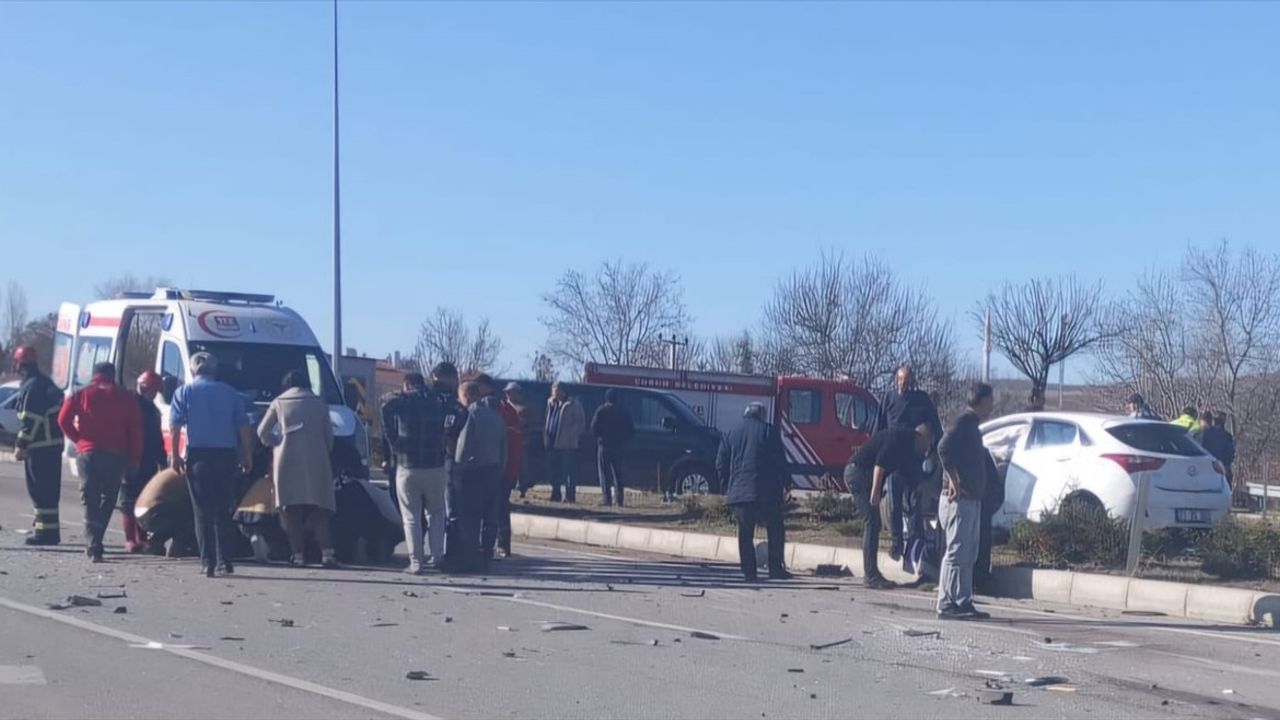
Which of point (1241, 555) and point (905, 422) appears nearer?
point (905, 422)

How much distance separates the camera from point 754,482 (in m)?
13.8

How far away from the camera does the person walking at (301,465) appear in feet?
42.9

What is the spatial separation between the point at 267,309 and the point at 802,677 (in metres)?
10.7

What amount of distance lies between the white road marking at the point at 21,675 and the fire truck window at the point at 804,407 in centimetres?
1976

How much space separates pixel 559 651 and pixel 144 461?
705 cm

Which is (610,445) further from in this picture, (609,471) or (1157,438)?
(1157,438)

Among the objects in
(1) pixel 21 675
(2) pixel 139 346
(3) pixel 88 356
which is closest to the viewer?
(1) pixel 21 675

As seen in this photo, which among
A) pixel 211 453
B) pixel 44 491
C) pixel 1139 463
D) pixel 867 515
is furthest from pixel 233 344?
pixel 1139 463

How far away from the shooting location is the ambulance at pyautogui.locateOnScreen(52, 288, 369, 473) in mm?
16719

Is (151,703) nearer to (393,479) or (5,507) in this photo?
(393,479)

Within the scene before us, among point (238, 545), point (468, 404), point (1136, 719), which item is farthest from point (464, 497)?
point (1136, 719)

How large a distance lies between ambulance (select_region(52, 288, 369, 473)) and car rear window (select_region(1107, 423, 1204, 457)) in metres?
8.14

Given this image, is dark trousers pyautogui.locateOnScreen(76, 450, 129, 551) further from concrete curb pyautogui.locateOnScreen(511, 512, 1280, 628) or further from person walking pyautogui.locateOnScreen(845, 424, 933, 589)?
person walking pyautogui.locateOnScreen(845, 424, 933, 589)

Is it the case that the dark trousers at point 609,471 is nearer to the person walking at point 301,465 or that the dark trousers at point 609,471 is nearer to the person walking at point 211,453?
the person walking at point 301,465
